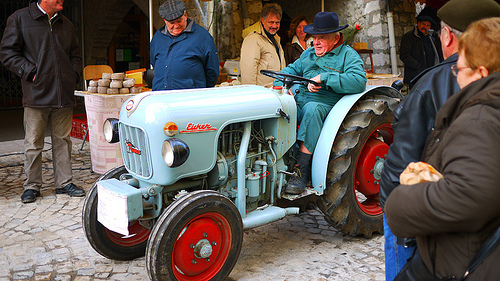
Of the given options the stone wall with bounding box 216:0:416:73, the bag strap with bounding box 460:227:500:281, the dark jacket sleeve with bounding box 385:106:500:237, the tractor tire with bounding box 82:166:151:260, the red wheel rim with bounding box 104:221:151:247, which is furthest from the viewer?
the stone wall with bounding box 216:0:416:73

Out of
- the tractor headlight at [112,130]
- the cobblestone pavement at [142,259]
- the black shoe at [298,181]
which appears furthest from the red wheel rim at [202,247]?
the tractor headlight at [112,130]

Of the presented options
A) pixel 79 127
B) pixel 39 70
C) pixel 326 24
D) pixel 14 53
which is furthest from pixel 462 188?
pixel 79 127

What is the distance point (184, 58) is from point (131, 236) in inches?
66.8

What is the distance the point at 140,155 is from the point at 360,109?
1703 millimetres

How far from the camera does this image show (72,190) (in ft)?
16.6

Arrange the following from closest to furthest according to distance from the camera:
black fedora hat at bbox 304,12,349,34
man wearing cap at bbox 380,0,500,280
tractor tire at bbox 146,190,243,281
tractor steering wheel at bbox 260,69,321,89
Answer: man wearing cap at bbox 380,0,500,280 < tractor tire at bbox 146,190,243,281 < tractor steering wheel at bbox 260,69,321,89 < black fedora hat at bbox 304,12,349,34

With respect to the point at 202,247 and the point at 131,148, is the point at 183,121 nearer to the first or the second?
the point at 131,148

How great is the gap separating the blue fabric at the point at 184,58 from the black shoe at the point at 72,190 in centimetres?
136

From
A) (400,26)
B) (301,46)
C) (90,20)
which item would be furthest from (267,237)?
(90,20)

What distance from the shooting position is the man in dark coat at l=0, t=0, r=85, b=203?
15.6 ft

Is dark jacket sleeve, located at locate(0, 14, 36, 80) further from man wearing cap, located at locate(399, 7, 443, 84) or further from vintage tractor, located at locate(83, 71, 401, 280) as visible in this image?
man wearing cap, located at locate(399, 7, 443, 84)

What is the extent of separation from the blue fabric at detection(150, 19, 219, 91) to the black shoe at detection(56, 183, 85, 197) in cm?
136

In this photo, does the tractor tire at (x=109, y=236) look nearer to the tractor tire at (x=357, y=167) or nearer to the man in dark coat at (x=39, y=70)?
the tractor tire at (x=357, y=167)

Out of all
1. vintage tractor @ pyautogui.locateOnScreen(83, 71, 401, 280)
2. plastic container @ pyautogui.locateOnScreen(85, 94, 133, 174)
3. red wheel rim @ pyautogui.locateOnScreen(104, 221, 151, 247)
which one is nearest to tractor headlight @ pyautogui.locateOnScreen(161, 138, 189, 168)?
vintage tractor @ pyautogui.locateOnScreen(83, 71, 401, 280)
